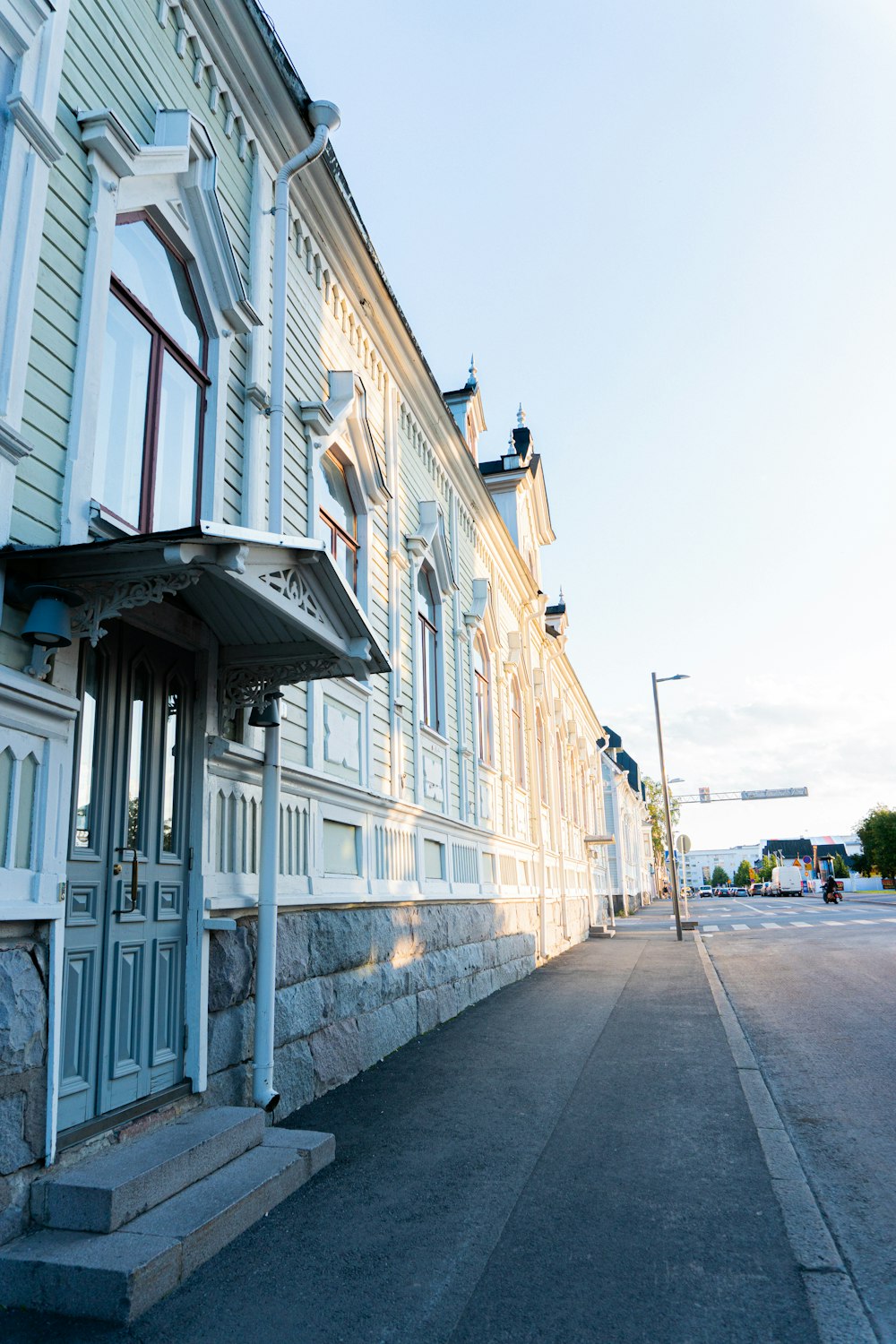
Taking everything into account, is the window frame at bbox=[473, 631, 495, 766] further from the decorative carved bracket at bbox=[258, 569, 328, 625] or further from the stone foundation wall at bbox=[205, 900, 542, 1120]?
the decorative carved bracket at bbox=[258, 569, 328, 625]

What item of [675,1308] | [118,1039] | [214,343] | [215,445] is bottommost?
[675,1308]

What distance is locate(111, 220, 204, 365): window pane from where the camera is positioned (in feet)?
20.1

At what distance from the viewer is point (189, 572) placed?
15.3 ft

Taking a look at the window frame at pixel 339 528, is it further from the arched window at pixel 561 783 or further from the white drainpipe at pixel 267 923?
the arched window at pixel 561 783

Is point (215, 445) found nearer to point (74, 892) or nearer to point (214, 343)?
point (214, 343)

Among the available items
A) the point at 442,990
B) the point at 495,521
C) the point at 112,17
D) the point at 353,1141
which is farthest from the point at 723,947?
the point at 112,17

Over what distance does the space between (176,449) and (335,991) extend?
456cm

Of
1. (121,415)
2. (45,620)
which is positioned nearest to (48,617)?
(45,620)

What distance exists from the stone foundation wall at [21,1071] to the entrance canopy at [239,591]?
160 cm

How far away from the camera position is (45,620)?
14.9 feet

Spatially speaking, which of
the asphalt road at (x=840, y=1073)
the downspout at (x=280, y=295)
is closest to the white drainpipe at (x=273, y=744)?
the downspout at (x=280, y=295)

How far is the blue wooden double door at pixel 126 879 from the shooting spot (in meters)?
5.09

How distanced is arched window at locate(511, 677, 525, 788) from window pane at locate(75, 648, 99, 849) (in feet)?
44.4

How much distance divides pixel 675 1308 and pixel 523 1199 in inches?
57.6
